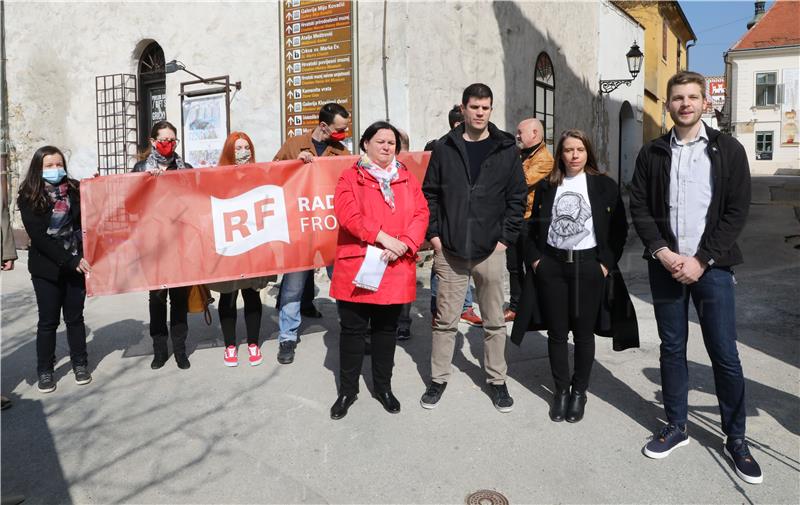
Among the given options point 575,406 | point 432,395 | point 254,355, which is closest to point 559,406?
point 575,406

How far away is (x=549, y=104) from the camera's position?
42.3 feet

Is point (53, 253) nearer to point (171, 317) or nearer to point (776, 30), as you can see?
point (171, 317)

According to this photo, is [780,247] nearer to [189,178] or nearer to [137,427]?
[189,178]

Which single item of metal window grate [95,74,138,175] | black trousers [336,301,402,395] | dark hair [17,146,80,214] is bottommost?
black trousers [336,301,402,395]

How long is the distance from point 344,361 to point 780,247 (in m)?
8.22

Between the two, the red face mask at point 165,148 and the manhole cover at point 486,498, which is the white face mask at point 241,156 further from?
the manhole cover at point 486,498

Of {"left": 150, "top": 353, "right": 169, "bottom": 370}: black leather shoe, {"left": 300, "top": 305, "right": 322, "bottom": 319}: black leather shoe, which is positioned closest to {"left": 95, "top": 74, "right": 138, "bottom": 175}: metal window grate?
{"left": 300, "top": 305, "right": 322, "bottom": 319}: black leather shoe

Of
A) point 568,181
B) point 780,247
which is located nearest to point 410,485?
point 568,181

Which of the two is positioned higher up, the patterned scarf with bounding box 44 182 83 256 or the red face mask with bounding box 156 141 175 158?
the red face mask with bounding box 156 141 175 158

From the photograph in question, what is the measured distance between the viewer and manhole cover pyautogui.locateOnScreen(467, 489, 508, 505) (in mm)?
2777

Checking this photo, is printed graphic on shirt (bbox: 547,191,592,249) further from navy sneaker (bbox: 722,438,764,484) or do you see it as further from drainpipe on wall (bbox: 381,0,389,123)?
drainpipe on wall (bbox: 381,0,389,123)

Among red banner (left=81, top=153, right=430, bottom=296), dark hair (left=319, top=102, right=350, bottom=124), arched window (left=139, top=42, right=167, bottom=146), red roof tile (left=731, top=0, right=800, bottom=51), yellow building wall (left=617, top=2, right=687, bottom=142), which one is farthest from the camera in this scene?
red roof tile (left=731, top=0, right=800, bottom=51)

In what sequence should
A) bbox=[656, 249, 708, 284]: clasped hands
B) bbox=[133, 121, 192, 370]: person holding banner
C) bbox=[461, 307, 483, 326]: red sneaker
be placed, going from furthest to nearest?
1. bbox=[461, 307, 483, 326]: red sneaker
2. bbox=[133, 121, 192, 370]: person holding banner
3. bbox=[656, 249, 708, 284]: clasped hands

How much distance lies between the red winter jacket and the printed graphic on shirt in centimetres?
81
